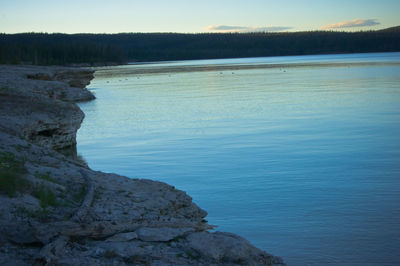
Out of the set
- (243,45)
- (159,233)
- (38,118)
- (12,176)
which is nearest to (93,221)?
(159,233)

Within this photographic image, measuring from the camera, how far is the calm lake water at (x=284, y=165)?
331 inches

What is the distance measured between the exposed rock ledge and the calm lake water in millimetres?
1238

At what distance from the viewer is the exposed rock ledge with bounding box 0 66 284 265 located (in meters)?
6.36

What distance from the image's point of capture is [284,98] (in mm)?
31875

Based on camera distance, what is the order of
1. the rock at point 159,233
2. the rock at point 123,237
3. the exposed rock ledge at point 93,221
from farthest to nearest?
the rock at point 159,233, the rock at point 123,237, the exposed rock ledge at point 93,221

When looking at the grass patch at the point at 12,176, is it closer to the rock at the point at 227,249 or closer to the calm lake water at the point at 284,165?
the rock at the point at 227,249

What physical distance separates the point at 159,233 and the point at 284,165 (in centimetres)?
700

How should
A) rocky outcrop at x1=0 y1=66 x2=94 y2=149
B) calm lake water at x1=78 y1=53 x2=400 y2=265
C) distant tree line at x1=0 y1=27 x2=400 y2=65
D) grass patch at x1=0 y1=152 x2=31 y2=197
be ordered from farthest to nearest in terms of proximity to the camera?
distant tree line at x1=0 y1=27 x2=400 y2=65 → rocky outcrop at x1=0 y1=66 x2=94 y2=149 → calm lake water at x1=78 y1=53 x2=400 y2=265 → grass patch at x1=0 y1=152 x2=31 y2=197

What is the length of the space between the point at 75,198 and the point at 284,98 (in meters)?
25.0

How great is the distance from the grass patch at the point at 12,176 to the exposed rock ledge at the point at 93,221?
0.06 ft

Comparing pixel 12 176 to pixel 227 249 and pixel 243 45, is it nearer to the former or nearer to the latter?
pixel 227 249

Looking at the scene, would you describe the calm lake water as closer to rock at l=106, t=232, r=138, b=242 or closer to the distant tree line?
rock at l=106, t=232, r=138, b=242

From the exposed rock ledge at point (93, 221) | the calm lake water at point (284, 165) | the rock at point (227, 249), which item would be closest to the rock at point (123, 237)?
the exposed rock ledge at point (93, 221)

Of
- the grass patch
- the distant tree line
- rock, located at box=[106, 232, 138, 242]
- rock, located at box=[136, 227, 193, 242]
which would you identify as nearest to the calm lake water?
rock, located at box=[136, 227, 193, 242]
